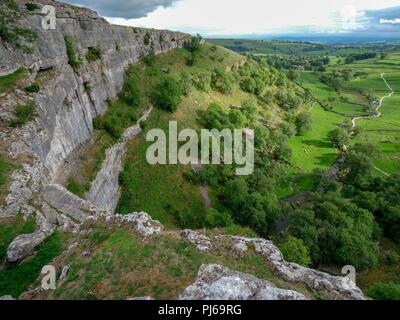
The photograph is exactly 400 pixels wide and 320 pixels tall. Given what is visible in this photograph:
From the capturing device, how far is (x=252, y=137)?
92.1 m

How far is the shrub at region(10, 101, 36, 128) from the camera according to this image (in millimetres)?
29223

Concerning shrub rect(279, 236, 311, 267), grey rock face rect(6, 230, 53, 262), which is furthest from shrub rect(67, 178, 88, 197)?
shrub rect(279, 236, 311, 267)

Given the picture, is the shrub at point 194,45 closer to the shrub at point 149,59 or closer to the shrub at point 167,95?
the shrub at point 149,59

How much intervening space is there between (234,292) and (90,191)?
32054mm

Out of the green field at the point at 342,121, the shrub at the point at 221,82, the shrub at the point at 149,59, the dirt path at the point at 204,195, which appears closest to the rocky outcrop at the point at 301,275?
the dirt path at the point at 204,195

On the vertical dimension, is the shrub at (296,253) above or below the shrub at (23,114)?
below

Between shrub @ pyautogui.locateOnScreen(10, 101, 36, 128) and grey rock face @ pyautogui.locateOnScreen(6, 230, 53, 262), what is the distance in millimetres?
13228

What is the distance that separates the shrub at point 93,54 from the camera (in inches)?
2135

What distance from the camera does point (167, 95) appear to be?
7256 cm

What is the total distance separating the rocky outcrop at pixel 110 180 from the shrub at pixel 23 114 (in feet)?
43.7

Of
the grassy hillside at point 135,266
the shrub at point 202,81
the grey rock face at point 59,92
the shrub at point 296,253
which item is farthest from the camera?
the shrub at point 202,81

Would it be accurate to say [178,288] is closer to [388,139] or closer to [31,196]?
[31,196]
